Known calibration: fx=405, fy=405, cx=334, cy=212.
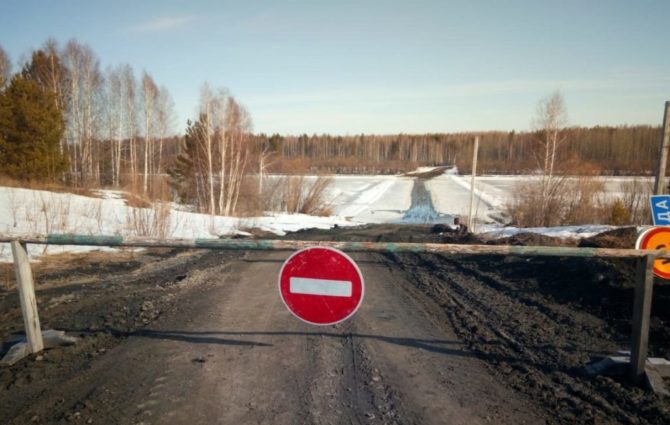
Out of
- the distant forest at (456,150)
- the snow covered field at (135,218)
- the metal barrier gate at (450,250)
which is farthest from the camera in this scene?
the distant forest at (456,150)

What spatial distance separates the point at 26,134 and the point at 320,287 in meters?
30.2

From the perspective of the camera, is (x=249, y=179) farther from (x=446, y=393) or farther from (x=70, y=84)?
(x=446, y=393)

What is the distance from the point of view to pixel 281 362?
4066 mm

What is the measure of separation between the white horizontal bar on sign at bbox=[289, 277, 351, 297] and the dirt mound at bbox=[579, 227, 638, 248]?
920cm

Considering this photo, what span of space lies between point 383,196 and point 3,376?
1732 inches

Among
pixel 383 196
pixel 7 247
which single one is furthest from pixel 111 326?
pixel 383 196

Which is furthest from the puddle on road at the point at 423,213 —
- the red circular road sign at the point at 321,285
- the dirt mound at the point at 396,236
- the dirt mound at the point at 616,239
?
the red circular road sign at the point at 321,285

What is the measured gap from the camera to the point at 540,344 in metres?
4.62

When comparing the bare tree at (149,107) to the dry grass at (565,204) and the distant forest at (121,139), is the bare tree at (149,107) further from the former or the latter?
the dry grass at (565,204)

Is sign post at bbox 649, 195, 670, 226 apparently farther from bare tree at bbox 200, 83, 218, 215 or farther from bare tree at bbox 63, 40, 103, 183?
bare tree at bbox 63, 40, 103, 183

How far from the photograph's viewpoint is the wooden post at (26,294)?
3980 millimetres

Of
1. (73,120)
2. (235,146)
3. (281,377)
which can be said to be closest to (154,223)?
(281,377)

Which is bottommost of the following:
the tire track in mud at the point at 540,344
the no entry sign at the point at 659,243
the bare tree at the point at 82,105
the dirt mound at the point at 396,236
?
the dirt mound at the point at 396,236

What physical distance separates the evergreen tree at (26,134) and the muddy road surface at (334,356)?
23.7 m
